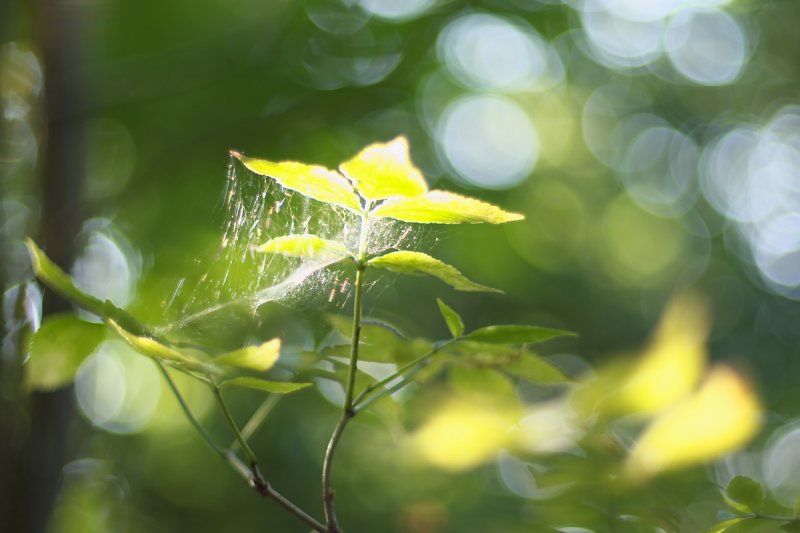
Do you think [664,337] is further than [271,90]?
No

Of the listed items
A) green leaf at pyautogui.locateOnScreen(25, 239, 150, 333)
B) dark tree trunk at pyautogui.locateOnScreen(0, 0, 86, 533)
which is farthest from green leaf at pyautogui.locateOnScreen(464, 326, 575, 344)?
dark tree trunk at pyautogui.locateOnScreen(0, 0, 86, 533)

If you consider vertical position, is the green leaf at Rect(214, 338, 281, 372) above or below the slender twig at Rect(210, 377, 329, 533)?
above

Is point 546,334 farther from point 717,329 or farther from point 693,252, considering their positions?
point 693,252

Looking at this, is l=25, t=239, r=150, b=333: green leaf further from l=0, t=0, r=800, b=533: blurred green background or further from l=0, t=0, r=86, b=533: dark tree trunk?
l=0, t=0, r=86, b=533: dark tree trunk

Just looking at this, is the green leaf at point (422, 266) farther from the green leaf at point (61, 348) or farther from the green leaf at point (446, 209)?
the green leaf at point (61, 348)

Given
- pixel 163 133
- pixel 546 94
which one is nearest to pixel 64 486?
pixel 163 133
